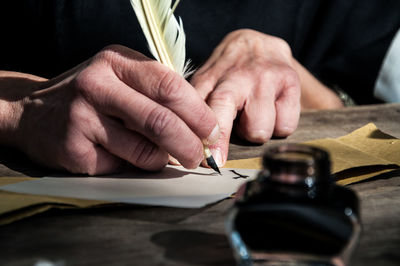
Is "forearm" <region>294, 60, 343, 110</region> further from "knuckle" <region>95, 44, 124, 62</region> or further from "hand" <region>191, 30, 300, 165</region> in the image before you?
"knuckle" <region>95, 44, 124, 62</region>

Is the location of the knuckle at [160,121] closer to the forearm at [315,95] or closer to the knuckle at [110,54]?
the knuckle at [110,54]

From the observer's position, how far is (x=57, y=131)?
98 cm

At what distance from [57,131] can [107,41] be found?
3.16ft

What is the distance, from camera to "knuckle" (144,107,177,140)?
88 cm

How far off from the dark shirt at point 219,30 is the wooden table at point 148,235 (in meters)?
1.19

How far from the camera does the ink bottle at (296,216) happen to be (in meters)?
0.53

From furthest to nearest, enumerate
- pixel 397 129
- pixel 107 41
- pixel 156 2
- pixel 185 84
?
pixel 107 41 < pixel 397 129 < pixel 156 2 < pixel 185 84

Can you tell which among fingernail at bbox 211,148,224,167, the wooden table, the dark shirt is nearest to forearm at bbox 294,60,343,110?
the dark shirt

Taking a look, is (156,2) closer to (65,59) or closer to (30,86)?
(30,86)

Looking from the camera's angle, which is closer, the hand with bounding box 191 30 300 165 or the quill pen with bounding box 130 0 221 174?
the quill pen with bounding box 130 0 221 174

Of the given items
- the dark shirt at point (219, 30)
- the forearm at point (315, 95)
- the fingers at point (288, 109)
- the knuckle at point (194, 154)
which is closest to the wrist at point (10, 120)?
the knuckle at point (194, 154)

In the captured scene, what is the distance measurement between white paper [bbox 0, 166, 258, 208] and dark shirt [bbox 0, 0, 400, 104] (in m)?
1.00

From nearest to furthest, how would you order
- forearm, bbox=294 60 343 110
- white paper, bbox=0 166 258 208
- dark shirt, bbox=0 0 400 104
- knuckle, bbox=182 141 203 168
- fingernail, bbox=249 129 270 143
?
white paper, bbox=0 166 258 208 < knuckle, bbox=182 141 203 168 < fingernail, bbox=249 129 270 143 < dark shirt, bbox=0 0 400 104 < forearm, bbox=294 60 343 110

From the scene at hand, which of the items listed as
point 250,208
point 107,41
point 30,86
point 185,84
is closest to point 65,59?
point 107,41
